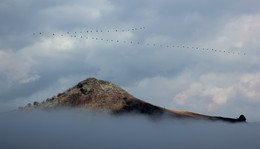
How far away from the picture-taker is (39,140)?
7707 inches

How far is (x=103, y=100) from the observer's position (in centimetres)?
18838

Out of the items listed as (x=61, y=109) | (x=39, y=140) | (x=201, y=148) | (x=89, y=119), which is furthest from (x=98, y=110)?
(x=201, y=148)

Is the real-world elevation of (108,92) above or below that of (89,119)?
above

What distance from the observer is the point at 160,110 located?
640 feet

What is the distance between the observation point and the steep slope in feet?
618

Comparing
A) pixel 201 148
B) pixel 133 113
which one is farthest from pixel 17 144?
pixel 201 148

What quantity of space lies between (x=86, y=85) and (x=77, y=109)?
531 inches

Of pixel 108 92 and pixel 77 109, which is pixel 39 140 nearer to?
pixel 77 109

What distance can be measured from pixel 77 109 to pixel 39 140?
2654 centimetres

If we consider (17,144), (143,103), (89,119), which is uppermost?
(143,103)

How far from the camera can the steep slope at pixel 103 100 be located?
18825 cm

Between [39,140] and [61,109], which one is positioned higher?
[61,109]

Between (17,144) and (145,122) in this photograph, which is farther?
(145,122)

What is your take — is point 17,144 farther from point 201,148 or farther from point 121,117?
point 201,148
